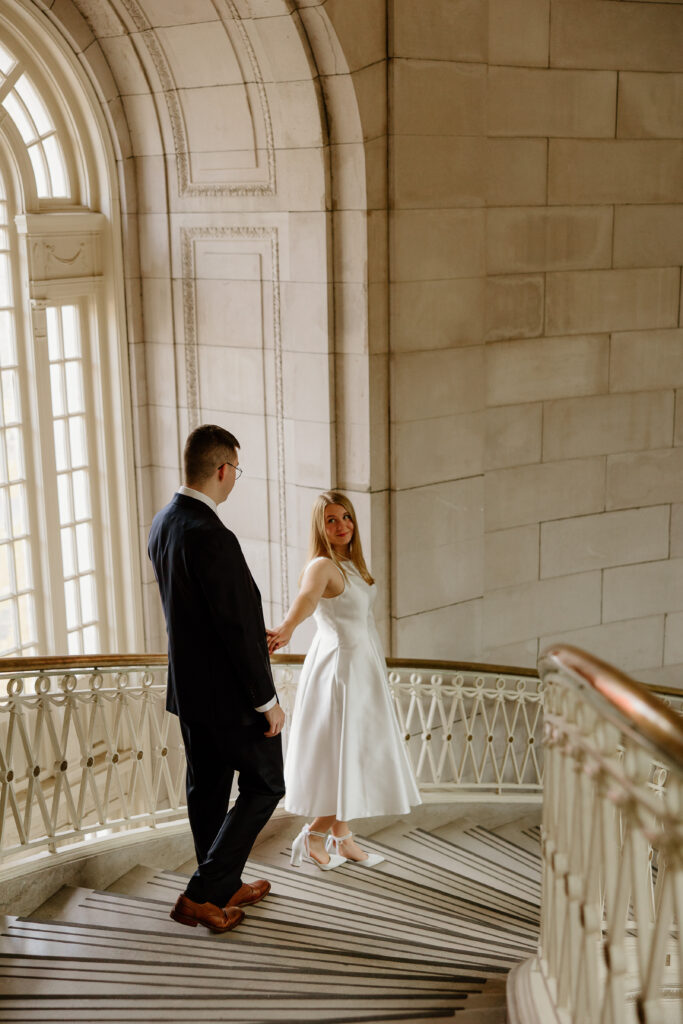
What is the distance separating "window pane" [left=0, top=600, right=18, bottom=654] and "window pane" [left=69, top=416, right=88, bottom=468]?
49.0 inches

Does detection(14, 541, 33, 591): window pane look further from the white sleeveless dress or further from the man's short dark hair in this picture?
the man's short dark hair

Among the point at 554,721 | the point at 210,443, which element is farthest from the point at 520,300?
the point at 554,721

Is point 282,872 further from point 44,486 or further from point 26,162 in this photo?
point 26,162

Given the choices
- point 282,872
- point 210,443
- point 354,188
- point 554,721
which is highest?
point 354,188

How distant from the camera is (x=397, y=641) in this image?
7.49 metres

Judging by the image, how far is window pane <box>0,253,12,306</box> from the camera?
26.5ft

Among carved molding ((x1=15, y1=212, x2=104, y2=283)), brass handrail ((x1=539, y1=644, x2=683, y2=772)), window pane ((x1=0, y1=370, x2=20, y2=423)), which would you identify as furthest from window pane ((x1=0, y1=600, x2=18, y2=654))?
brass handrail ((x1=539, y1=644, x2=683, y2=772))

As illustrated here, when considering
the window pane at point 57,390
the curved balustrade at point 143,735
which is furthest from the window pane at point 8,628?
the window pane at point 57,390

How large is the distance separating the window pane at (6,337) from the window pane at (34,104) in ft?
4.61

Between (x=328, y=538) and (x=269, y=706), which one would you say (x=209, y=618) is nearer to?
(x=269, y=706)

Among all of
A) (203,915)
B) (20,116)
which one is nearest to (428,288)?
(20,116)

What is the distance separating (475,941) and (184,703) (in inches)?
61.0

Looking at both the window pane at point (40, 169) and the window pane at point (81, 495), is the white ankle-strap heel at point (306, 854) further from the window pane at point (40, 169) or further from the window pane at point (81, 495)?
the window pane at point (40, 169)

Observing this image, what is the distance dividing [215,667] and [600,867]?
2.20 meters
